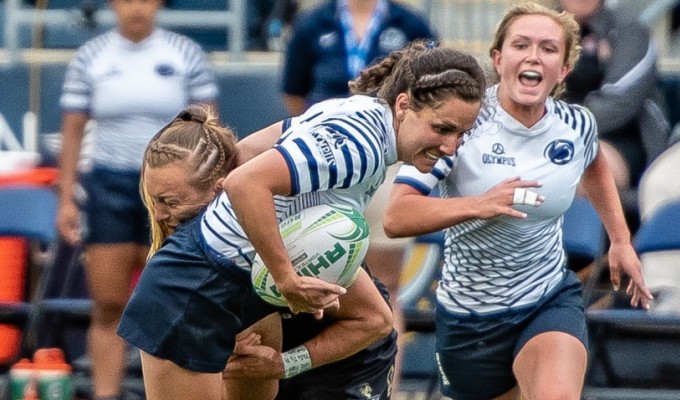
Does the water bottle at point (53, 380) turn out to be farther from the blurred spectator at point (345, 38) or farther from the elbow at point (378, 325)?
the elbow at point (378, 325)

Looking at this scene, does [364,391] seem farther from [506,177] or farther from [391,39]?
[391,39]

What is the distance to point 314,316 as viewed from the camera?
14.1ft

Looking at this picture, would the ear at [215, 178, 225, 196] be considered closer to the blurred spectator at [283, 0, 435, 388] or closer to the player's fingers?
the player's fingers

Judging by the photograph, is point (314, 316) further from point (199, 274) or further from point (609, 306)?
point (609, 306)

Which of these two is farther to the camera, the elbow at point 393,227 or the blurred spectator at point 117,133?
the blurred spectator at point 117,133

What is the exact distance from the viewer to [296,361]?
4363 millimetres

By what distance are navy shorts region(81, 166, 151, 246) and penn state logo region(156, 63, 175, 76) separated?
17.0 inches

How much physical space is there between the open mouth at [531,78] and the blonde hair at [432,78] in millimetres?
684

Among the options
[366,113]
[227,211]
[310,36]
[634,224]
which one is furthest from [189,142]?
[634,224]

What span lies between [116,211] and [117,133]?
33 cm

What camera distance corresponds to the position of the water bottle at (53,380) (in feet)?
21.7

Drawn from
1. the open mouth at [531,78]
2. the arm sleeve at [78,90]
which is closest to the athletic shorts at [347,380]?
the open mouth at [531,78]

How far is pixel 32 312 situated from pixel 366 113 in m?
3.39

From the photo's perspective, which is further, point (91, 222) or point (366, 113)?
point (91, 222)
